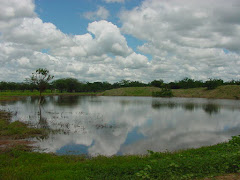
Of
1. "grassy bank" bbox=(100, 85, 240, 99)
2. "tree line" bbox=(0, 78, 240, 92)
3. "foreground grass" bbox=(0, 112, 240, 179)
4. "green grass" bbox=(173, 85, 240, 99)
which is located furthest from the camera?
"tree line" bbox=(0, 78, 240, 92)

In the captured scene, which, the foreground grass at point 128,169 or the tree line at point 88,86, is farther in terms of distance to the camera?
the tree line at point 88,86

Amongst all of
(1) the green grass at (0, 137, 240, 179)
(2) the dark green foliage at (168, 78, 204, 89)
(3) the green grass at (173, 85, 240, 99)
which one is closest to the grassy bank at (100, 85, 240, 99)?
(3) the green grass at (173, 85, 240, 99)

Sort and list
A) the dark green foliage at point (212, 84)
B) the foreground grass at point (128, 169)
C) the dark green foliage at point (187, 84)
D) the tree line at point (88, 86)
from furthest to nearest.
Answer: the dark green foliage at point (187, 84)
the tree line at point (88, 86)
the dark green foliage at point (212, 84)
the foreground grass at point (128, 169)

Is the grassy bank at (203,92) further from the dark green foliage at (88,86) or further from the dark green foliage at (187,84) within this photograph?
the dark green foliage at (187,84)

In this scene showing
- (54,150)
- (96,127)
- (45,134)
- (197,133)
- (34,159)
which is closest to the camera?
(34,159)

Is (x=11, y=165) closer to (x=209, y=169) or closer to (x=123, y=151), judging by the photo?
(x=123, y=151)

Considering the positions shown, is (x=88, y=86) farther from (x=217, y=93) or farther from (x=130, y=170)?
(x=130, y=170)

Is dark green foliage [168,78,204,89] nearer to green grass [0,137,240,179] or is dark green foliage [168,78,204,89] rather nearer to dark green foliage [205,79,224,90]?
dark green foliage [205,79,224,90]

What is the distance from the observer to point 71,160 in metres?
10.7

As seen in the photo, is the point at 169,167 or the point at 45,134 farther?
the point at 45,134

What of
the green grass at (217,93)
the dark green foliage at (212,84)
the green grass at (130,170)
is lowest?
the green grass at (130,170)

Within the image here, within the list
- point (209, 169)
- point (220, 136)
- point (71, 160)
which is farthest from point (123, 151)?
point (220, 136)

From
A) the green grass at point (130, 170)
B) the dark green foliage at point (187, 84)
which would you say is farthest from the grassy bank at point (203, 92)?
the green grass at point (130, 170)

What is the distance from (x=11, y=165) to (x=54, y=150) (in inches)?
168
